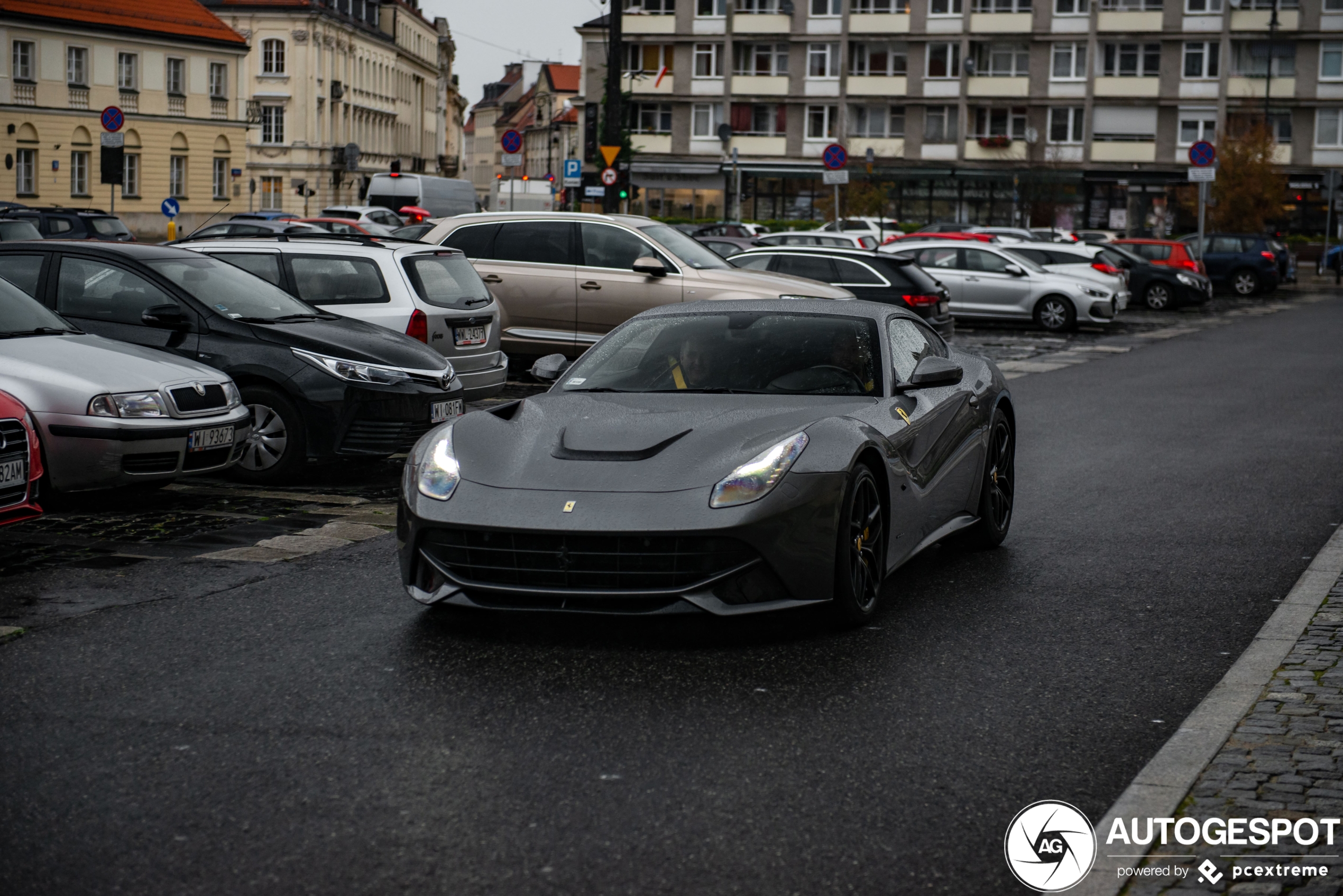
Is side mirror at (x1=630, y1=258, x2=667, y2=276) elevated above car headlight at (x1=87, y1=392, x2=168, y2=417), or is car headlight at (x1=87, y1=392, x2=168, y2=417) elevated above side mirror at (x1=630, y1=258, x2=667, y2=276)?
side mirror at (x1=630, y1=258, x2=667, y2=276)

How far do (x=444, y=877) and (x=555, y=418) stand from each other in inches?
120

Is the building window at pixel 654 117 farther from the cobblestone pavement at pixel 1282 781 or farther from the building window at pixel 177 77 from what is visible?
the cobblestone pavement at pixel 1282 781

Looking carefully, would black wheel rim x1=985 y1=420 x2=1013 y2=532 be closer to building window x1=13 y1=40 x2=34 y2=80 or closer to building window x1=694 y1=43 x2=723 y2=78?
building window x1=13 y1=40 x2=34 y2=80

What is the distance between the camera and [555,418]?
6.60 metres

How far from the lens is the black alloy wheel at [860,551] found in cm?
610

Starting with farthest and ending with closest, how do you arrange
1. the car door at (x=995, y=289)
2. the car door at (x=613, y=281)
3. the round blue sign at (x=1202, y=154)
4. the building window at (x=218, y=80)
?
the building window at (x=218, y=80) < the round blue sign at (x=1202, y=154) < the car door at (x=995, y=289) < the car door at (x=613, y=281)

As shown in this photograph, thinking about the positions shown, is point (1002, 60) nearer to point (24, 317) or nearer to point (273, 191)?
point (273, 191)

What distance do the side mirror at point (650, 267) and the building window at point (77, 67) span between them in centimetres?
5420

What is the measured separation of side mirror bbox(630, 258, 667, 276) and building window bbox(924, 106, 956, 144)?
61450 millimetres

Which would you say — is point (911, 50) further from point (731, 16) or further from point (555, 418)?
point (555, 418)

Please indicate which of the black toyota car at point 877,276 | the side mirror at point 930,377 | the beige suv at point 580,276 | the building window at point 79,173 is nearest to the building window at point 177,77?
the building window at point 79,173

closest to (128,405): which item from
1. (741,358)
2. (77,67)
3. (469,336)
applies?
(741,358)

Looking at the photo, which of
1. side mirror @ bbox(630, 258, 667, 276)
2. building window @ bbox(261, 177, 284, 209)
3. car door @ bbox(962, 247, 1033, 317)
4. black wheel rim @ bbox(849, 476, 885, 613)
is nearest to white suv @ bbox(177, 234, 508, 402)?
side mirror @ bbox(630, 258, 667, 276)

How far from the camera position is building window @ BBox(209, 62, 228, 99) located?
71.6 meters
